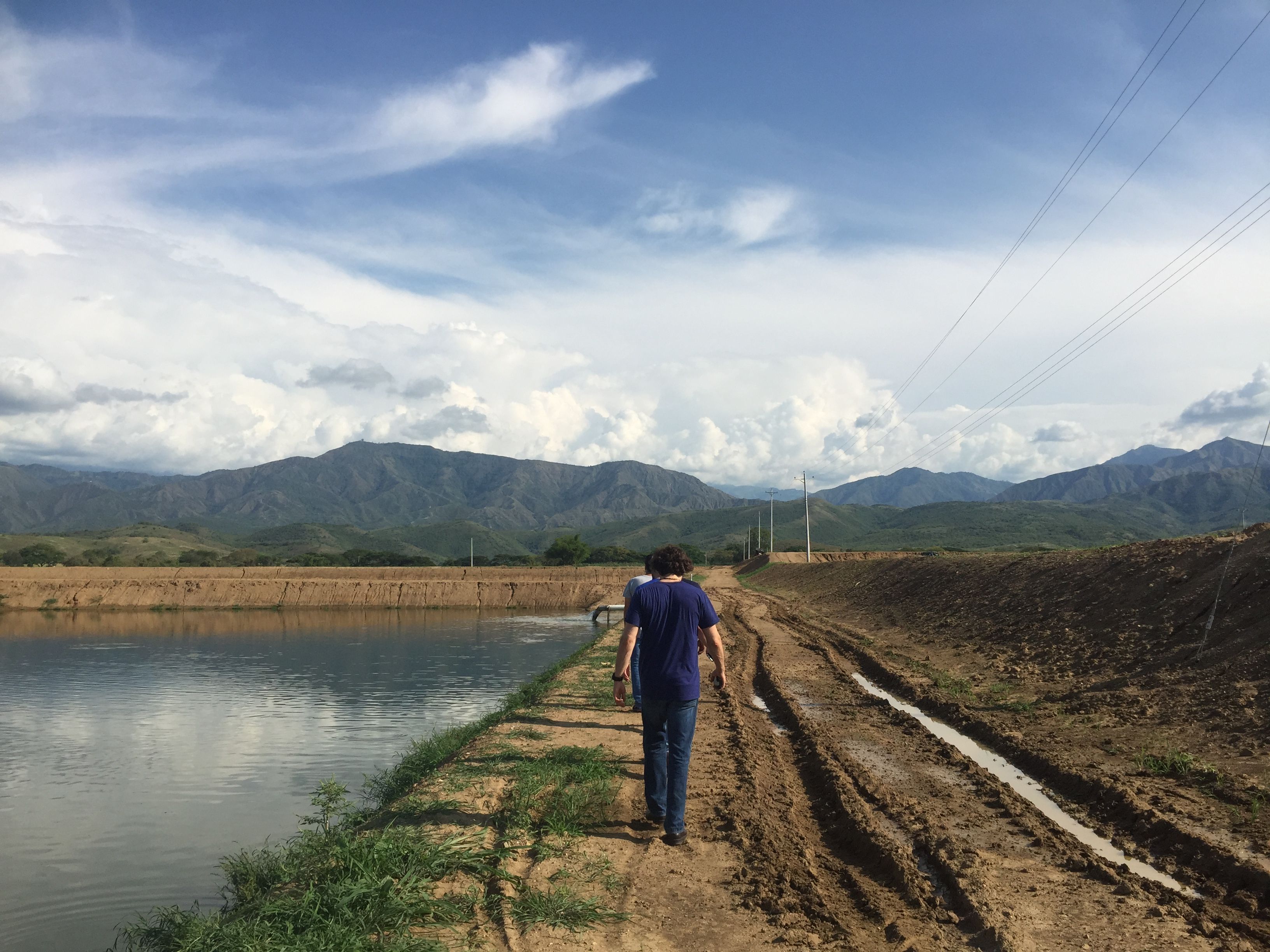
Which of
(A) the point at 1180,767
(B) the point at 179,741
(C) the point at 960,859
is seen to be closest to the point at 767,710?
(A) the point at 1180,767

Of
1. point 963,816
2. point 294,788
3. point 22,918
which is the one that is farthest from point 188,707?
point 963,816

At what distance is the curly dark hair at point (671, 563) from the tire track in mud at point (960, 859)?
8.31 ft

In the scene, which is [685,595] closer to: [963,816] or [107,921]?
[963,816]

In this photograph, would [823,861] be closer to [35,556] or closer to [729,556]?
[35,556]

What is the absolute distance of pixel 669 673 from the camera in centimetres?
699

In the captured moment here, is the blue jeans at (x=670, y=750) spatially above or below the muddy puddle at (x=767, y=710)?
above

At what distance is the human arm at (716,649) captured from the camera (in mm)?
7258

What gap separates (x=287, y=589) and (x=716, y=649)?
68113mm

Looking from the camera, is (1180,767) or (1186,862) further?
(1180,767)

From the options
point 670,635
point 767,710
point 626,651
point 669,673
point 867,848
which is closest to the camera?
point 867,848

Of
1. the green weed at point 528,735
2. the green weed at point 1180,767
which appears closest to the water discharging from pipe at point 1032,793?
the green weed at point 1180,767

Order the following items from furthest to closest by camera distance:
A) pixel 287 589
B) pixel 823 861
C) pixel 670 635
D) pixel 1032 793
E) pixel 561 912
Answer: pixel 287 589, pixel 1032 793, pixel 670 635, pixel 823 861, pixel 561 912

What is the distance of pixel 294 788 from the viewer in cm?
1374

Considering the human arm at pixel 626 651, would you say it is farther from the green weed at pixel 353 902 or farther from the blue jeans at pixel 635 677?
the blue jeans at pixel 635 677
